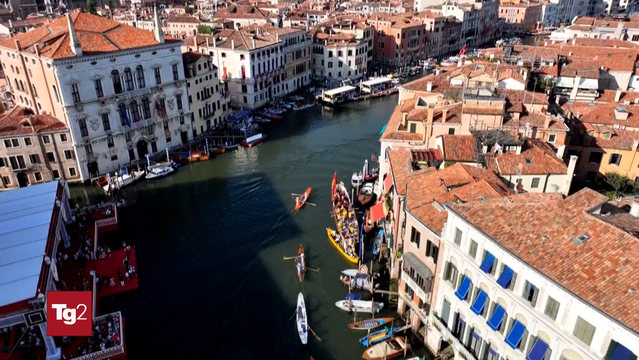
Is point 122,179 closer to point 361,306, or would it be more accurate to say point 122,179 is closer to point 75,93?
point 75,93

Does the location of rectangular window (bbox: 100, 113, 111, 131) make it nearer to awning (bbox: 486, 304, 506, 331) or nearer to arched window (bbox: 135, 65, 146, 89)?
arched window (bbox: 135, 65, 146, 89)

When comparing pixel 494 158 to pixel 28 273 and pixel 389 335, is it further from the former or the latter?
pixel 28 273

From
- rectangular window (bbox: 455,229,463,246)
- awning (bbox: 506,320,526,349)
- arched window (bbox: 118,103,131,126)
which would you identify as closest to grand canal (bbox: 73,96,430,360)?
arched window (bbox: 118,103,131,126)

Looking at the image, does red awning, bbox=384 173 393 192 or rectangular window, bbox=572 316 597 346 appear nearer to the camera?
rectangular window, bbox=572 316 597 346

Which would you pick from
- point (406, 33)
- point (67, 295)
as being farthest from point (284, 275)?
point (406, 33)

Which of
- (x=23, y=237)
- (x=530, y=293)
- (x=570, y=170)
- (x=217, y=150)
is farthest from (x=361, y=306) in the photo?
(x=217, y=150)

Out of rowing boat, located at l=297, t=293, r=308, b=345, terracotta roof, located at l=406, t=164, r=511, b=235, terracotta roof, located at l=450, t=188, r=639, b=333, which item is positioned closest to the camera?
terracotta roof, located at l=450, t=188, r=639, b=333

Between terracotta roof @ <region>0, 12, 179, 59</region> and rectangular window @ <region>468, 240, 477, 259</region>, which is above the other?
terracotta roof @ <region>0, 12, 179, 59</region>
